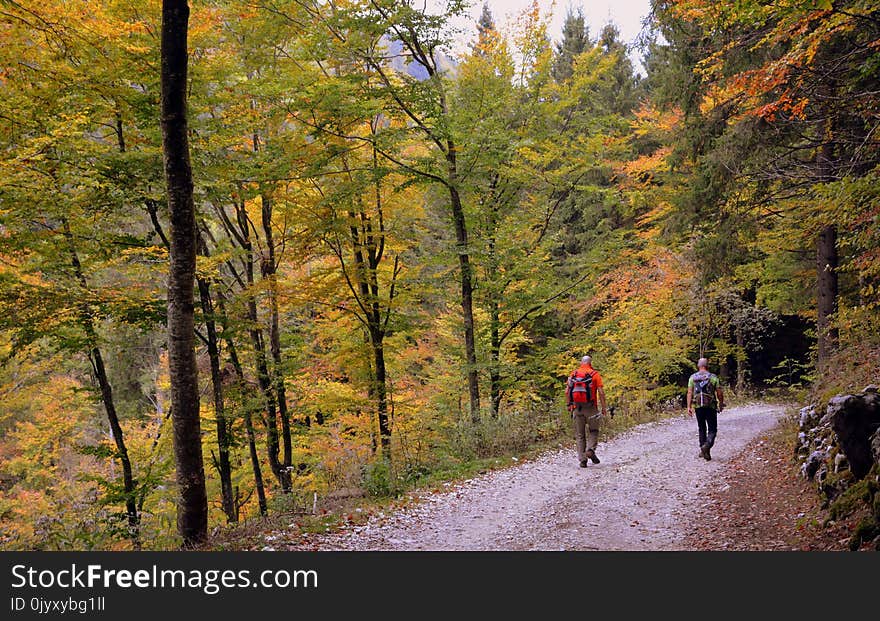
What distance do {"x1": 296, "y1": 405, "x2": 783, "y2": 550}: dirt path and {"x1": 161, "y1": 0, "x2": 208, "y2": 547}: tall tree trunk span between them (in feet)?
5.12

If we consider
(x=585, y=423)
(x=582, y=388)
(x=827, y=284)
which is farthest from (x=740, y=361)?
(x=582, y=388)

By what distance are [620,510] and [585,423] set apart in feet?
9.96

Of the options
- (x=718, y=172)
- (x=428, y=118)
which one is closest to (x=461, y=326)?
(x=428, y=118)

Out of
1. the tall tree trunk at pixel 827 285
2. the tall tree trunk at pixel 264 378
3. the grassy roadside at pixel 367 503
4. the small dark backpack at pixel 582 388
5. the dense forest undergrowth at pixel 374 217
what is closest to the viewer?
the grassy roadside at pixel 367 503

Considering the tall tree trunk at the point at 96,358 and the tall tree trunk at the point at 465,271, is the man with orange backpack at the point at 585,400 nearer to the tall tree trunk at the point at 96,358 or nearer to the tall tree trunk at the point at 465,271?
the tall tree trunk at the point at 465,271

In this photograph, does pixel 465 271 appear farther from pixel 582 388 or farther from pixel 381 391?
pixel 582 388

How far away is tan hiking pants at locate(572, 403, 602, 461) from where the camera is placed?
33.3 ft

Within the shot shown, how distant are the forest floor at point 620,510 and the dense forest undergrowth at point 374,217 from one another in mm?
1397

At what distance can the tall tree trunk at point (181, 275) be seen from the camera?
238 inches

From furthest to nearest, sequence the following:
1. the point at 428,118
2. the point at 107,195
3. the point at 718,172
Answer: the point at 428,118, the point at 718,172, the point at 107,195

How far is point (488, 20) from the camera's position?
32.9m

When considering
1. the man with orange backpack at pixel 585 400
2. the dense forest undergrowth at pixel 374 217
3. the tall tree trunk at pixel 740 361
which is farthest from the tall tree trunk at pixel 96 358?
the tall tree trunk at pixel 740 361
